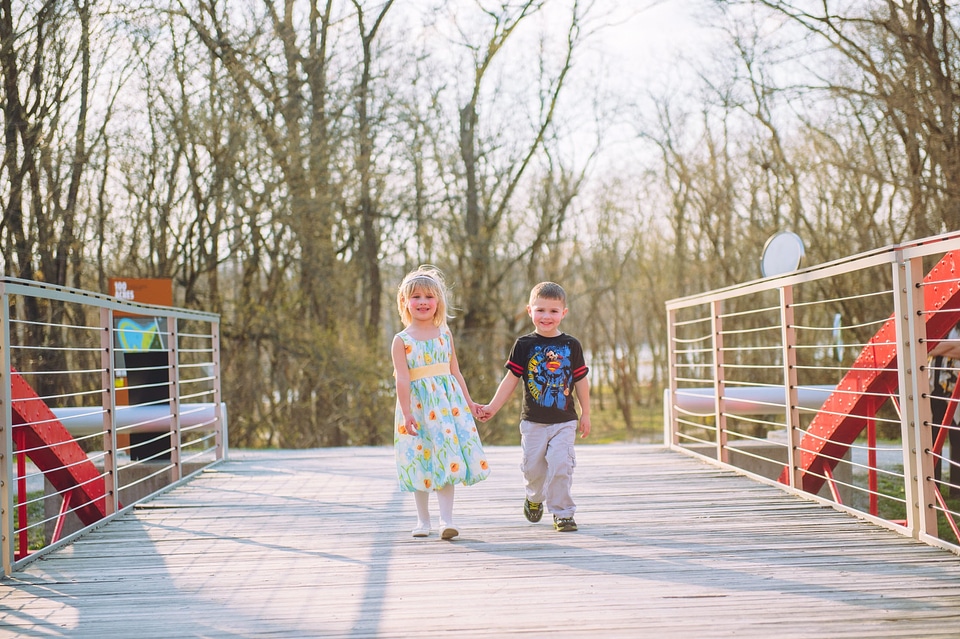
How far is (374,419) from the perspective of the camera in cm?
1462

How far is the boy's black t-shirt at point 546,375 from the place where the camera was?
4660 mm

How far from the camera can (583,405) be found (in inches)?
181

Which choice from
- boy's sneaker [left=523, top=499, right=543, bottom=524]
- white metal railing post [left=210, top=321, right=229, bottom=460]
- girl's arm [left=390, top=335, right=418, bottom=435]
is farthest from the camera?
white metal railing post [left=210, top=321, right=229, bottom=460]

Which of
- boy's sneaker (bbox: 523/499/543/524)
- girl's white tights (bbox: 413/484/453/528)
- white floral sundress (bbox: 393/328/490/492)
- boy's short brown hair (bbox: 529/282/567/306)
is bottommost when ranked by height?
boy's sneaker (bbox: 523/499/543/524)

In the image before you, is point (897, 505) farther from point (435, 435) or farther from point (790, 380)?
point (435, 435)

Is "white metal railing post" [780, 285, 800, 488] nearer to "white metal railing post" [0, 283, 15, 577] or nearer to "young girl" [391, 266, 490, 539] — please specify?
"young girl" [391, 266, 490, 539]

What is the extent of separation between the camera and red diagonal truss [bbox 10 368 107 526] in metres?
5.14

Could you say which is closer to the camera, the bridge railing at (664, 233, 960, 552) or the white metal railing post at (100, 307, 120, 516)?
the bridge railing at (664, 233, 960, 552)

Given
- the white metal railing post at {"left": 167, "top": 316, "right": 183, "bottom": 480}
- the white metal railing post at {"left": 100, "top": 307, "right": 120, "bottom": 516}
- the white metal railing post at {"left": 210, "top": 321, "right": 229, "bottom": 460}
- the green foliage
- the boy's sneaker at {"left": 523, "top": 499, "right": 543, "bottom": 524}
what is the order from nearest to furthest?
the boy's sneaker at {"left": 523, "top": 499, "right": 543, "bottom": 524}
the white metal railing post at {"left": 100, "top": 307, "right": 120, "bottom": 516}
the white metal railing post at {"left": 167, "top": 316, "right": 183, "bottom": 480}
the white metal railing post at {"left": 210, "top": 321, "right": 229, "bottom": 460}
the green foliage

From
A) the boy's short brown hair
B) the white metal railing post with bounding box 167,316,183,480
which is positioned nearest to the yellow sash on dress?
the boy's short brown hair

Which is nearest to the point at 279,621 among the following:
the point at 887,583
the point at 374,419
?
the point at 887,583

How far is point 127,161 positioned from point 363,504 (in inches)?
332

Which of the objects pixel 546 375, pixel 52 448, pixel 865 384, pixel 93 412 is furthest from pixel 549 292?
pixel 93 412

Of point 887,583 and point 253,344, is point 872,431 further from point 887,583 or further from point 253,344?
point 253,344
